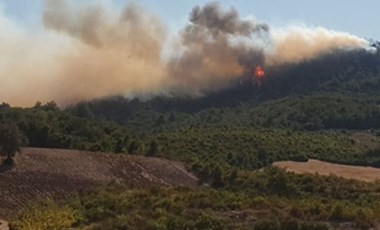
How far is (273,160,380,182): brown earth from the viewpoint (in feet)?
326

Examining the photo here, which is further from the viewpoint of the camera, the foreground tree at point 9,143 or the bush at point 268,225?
the foreground tree at point 9,143

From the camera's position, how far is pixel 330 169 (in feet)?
341

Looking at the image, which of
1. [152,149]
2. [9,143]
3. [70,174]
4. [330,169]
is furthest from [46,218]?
[330,169]

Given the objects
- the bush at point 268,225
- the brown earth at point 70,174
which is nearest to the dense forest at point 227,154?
the bush at point 268,225

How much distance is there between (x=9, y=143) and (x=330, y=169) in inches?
2081

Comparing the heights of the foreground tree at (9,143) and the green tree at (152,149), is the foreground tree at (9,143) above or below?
above

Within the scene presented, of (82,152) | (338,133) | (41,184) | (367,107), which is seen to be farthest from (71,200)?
(367,107)

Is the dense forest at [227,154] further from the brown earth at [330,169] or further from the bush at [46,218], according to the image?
the brown earth at [330,169]

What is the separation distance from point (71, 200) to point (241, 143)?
190 ft

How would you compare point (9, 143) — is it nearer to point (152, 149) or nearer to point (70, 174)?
point (70, 174)

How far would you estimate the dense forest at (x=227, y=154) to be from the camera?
173ft

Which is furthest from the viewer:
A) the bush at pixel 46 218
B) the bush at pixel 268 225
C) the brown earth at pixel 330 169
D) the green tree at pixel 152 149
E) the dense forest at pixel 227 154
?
the brown earth at pixel 330 169

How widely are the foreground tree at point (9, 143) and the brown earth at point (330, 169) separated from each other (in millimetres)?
42625

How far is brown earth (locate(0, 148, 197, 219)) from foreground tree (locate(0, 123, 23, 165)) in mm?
829
